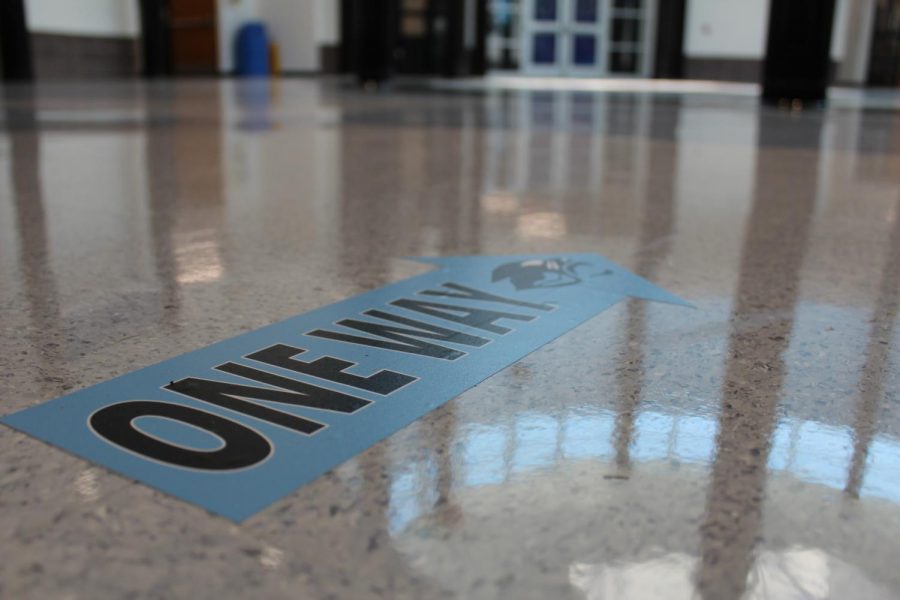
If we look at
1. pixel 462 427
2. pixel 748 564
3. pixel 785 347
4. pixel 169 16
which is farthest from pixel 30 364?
pixel 169 16

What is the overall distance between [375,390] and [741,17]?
57.4 feet

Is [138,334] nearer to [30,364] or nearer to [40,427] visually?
[30,364]

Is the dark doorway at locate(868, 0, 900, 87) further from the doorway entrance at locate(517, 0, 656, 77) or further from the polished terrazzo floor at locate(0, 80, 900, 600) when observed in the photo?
the polished terrazzo floor at locate(0, 80, 900, 600)

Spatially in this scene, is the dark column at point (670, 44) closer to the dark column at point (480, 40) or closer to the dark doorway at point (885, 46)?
the dark doorway at point (885, 46)

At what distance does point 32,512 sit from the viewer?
0.65 metres

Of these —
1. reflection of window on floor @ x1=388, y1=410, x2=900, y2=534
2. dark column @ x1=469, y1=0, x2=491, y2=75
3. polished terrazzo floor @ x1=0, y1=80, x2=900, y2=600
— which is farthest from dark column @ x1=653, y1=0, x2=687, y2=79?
reflection of window on floor @ x1=388, y1=410, x2=900, y2=534

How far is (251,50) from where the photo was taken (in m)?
14.4

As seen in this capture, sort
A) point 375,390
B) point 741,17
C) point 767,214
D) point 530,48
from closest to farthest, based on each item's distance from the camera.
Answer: point 375,390 → point 767,214 → point 741,17 → point 530,48

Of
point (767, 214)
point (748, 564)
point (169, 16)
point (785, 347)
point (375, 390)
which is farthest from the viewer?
point (169, 16)

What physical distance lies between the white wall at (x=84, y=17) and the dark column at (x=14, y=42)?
0.85ft

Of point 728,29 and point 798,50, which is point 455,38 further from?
point 798,50

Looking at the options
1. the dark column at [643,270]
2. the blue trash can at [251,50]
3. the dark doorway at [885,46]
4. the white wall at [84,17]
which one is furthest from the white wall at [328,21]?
the dark column at [643,270]

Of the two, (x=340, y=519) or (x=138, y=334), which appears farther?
(x=138, y=334)

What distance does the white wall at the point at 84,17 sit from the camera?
11.4 metres
